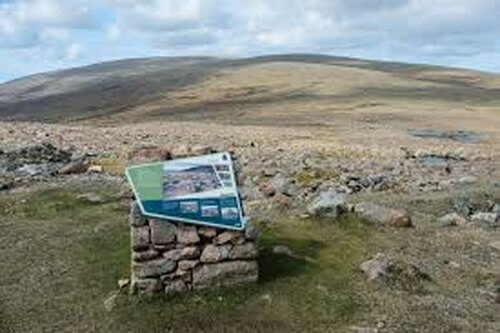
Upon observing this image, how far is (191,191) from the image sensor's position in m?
22.1

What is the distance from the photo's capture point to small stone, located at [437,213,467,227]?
31.3 metres

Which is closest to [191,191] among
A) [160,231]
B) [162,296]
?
[160,231]

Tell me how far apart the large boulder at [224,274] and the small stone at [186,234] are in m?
0.68

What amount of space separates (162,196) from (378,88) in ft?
503

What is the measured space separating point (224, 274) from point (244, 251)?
2.44 ft

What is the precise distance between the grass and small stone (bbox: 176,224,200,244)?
49.7 inches

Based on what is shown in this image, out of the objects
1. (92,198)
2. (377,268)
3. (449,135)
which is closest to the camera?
(377,268)

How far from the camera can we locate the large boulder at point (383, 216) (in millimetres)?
29938

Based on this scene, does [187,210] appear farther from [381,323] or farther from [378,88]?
[378,88]

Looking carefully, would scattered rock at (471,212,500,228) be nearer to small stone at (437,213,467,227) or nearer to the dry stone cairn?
small stone at (437,213,467,227)

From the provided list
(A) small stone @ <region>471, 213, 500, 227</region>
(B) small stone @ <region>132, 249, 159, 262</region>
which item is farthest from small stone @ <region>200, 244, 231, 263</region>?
(A) small stone @ <region>471, 213, 500, 227</region>

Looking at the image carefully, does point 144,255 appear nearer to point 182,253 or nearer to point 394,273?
point 182,253

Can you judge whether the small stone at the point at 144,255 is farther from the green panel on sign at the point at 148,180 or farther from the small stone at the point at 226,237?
the small stone at the point at 226,237

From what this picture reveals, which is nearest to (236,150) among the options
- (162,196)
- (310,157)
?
(310,157)
